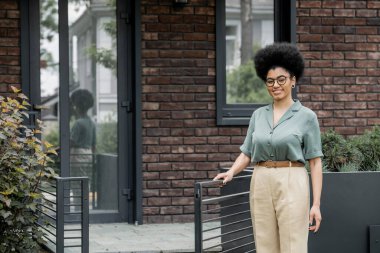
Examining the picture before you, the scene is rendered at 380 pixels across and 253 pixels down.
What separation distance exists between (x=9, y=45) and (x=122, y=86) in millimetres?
1277

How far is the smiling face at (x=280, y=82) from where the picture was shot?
508 cm

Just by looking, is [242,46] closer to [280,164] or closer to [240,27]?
[240,27]

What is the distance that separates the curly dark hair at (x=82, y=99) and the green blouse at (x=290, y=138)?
4.27m

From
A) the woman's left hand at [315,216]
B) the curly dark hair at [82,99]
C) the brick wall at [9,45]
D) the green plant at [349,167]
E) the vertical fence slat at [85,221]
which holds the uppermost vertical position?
the brick wall at [9,45]

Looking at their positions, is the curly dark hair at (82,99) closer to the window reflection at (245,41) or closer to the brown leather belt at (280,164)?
the window reflection at (245,41)

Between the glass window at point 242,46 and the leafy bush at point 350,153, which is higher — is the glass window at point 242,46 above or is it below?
above

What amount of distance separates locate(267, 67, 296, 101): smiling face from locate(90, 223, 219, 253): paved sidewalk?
2597mm

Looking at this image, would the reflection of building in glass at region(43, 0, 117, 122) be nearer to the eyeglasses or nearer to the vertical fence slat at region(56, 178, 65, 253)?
the vertical fence slat at region(56, 178, 65, 253)

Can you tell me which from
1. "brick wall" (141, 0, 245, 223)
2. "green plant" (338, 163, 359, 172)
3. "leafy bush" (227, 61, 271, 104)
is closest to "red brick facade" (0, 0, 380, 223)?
"brick wall" (141, 0, 245, 223)

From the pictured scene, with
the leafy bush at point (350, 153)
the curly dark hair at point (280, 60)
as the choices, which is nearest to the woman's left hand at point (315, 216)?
the curly dark hair at point (280, 60)

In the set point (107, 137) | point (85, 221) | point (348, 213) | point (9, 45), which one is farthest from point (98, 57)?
point (348, 213)

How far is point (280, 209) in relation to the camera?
4.99 meters

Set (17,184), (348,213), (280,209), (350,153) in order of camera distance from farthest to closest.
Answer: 1. (350,153)
2. (348,213)
3. (17,184)
4. (280,209)

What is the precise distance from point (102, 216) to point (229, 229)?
235 cm
